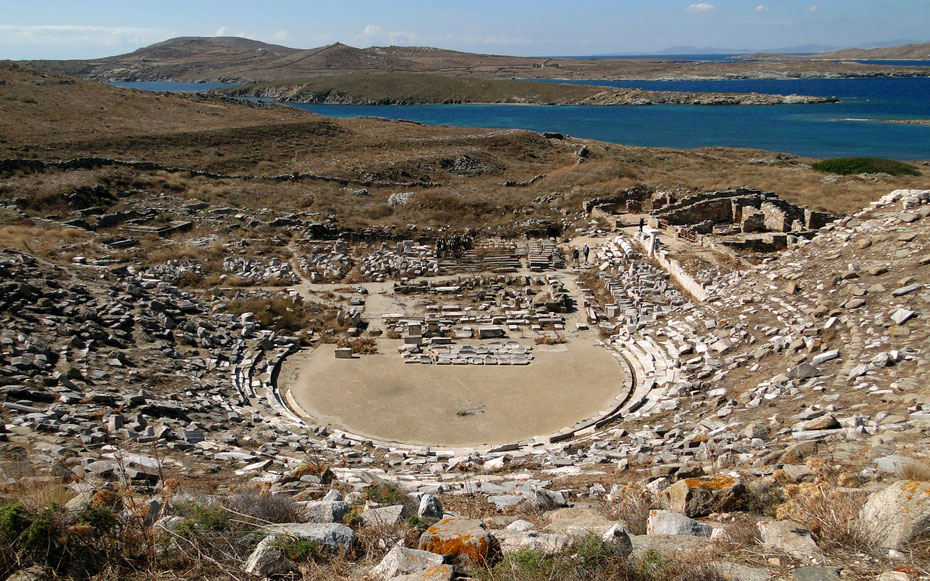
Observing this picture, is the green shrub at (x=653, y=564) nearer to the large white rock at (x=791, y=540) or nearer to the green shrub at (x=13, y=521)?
the large white rock at (x=791, y=540)

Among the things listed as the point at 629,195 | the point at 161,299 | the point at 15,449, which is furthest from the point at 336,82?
the point at 15,449

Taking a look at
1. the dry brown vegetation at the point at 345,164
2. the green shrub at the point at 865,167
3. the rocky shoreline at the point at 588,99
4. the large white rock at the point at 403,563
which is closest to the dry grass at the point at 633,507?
the large white rock at the point at 403,563

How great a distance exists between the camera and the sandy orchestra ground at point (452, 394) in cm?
1221

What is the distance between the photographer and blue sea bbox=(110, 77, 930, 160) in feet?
222

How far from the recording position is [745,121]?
9212 cm

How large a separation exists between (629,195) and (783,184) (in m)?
9.63

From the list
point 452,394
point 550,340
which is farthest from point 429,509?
point 550,340

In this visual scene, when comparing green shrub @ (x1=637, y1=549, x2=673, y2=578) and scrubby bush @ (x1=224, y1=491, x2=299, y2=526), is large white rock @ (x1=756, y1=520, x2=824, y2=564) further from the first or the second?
scrubby bush @ (x1=224, y1=491, x2=299, y2=526)

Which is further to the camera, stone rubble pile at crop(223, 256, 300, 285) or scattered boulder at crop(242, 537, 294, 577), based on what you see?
stone rubble pile at crop(223, 256, 300, 285)

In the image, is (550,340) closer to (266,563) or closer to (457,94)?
(266,563)

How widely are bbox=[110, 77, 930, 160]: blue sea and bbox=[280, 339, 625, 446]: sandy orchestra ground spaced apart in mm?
57658

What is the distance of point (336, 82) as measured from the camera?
5709 inches

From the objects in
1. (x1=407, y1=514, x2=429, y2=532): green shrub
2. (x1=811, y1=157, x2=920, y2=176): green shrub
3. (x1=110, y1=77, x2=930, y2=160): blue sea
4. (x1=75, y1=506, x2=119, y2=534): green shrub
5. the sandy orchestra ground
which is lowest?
the sandy orchestra ground

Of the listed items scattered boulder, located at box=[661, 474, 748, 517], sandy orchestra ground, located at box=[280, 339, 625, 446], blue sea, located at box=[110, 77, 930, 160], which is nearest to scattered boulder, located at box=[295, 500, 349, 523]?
scattered boulder, located at box=[661, 474, 748, 517]
